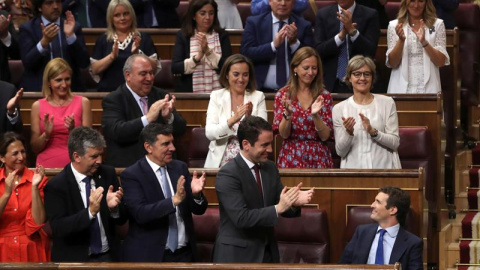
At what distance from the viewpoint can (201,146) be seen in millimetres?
5883

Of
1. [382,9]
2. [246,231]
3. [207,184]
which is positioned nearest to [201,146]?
[207,184]

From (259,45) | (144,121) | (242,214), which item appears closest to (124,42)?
(259,45)

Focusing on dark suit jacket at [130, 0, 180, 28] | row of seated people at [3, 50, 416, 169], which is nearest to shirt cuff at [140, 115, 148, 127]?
row of seated people at [3, 50, 416, 169]

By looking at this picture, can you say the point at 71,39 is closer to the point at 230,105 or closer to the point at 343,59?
the point at 230,105

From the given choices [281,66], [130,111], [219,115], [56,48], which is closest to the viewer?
[130,111]

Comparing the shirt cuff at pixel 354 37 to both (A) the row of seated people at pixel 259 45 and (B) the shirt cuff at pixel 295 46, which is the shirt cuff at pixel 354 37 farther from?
(B) the shirt cuff at pixel 295 46

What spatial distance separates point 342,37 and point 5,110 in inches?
76.2

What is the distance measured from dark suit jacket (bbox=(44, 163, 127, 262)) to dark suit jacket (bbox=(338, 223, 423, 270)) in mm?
960

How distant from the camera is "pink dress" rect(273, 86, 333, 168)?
5516 millimetres

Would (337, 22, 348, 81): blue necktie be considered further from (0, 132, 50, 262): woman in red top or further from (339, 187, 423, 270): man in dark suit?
(0, 132, 50, 262): woman in red top

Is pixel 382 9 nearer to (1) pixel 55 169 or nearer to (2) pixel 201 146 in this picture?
(2) pixel 201 146

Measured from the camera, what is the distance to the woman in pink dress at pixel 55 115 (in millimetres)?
5660

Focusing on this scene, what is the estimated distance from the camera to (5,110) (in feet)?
18.7

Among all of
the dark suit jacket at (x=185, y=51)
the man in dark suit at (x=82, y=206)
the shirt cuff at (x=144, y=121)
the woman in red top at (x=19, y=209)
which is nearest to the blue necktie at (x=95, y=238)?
the man in dark suit at (x=82, y=206)
